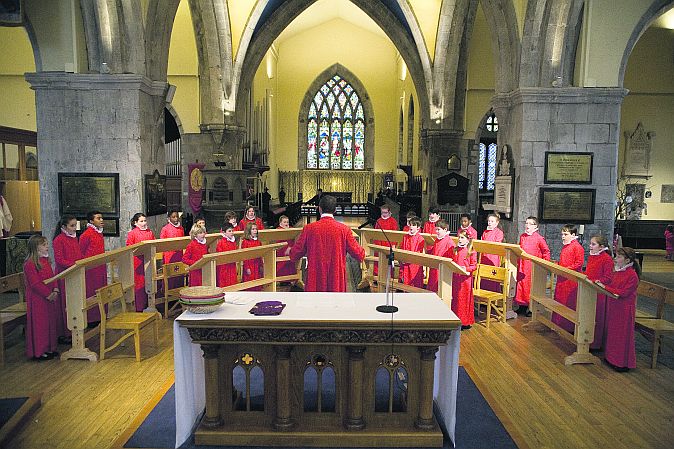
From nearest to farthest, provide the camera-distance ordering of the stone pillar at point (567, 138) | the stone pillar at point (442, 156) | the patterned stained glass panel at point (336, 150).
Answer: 1. the stone pillar at point (567, 138)
2. the stone pillar at point (442, 156)
3. the patterned stained glass panel at point (336, 150)

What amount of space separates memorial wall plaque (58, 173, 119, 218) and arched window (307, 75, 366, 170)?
17776 mm

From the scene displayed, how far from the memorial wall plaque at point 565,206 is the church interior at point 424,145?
3 cm

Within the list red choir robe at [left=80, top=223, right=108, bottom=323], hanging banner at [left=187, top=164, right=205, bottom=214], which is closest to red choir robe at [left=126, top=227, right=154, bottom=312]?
red choir robe at [left=80, top=223, right=108, bottom=323]

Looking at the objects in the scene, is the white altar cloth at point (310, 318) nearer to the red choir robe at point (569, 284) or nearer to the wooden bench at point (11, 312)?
the wooden bench at point (11, 312)

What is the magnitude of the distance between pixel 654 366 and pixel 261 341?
4.23 meters

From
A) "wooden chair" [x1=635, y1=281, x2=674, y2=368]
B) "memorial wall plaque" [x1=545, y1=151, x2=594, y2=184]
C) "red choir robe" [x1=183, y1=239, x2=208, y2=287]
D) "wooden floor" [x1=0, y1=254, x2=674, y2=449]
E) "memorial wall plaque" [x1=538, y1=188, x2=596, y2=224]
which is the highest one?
"memorial wall plaque" [x1=545, y1=151, x2=594, y2=184]

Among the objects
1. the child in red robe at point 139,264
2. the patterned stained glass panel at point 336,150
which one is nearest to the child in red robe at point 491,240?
the child in red robe at point 139,264

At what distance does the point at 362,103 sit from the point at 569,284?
20.1m

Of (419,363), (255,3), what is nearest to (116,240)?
(419,363)

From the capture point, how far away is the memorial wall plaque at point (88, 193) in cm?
771

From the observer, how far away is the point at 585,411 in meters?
4.30

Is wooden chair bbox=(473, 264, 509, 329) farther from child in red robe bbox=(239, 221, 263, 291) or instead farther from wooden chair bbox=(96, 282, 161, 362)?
wooden chair bbox=(96, 282, 161, 362)

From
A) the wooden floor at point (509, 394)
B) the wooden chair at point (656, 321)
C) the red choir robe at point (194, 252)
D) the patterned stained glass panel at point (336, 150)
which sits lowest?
the wooden floor at point (509, 394)

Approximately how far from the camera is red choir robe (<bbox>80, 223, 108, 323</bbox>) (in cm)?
613
